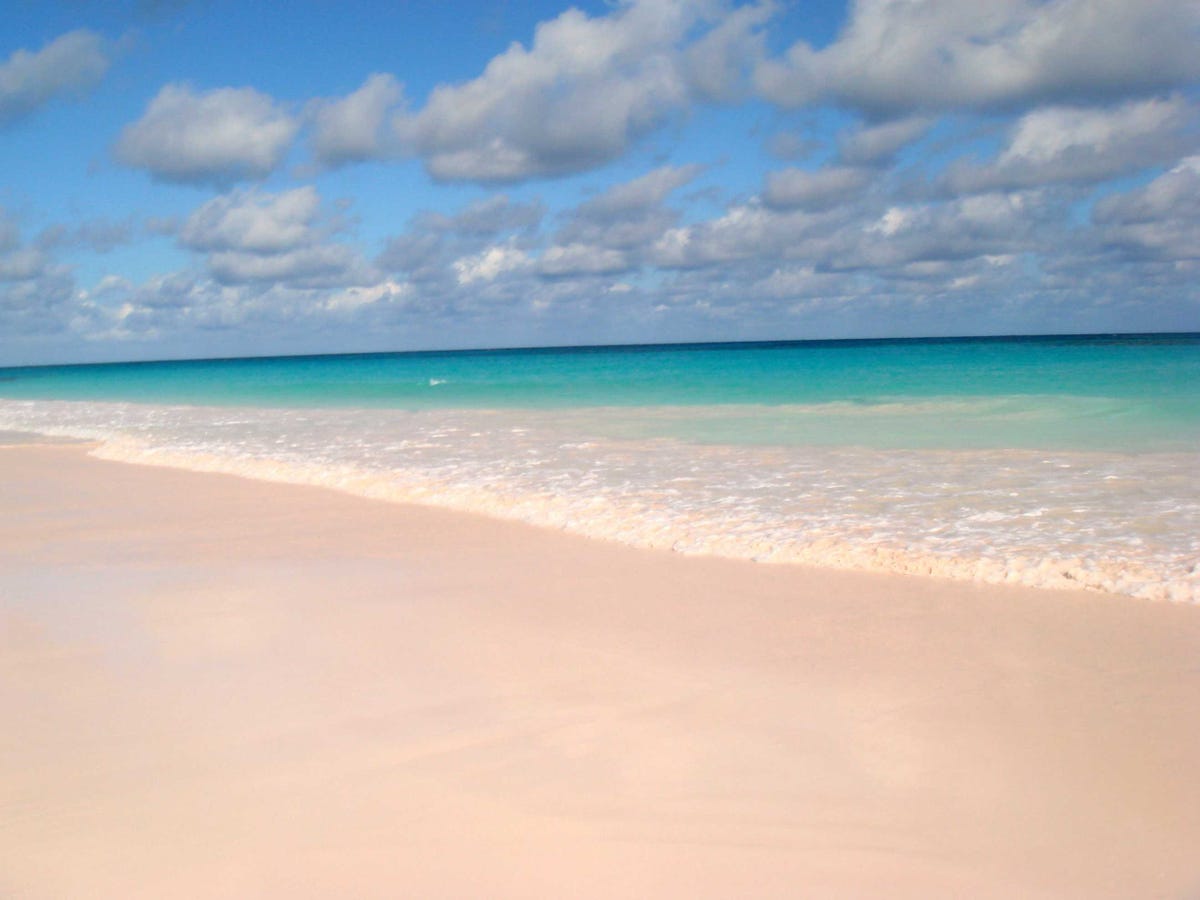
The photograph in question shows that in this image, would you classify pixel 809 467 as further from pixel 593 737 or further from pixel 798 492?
pixel 593 737

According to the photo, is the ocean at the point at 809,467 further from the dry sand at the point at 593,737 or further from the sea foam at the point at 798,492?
the dry sand at the point at 593,737

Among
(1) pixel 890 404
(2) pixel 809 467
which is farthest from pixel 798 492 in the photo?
(1) pixel 890 404

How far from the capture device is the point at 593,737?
12.1 ft

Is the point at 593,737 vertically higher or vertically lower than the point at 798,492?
lower

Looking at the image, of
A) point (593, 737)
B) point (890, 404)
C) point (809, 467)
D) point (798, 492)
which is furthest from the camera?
point (890, 404)

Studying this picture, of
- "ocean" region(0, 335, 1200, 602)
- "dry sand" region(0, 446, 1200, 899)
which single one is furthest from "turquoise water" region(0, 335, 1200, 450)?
"dry sand" region(0, 446, 1200, 899)

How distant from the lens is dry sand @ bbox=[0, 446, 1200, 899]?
2.78 m

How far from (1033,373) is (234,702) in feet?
114

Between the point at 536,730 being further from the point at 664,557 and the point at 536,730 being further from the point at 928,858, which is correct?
the point at 664,557

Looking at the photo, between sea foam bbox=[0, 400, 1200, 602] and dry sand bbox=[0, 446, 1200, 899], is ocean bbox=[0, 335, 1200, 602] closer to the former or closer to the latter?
sea foam bbox=[0, 400, 1200, 602]

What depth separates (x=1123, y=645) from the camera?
15.3ft

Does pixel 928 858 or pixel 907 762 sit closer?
pixel 928 858

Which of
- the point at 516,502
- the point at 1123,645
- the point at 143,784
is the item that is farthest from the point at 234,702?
the point at 516,502

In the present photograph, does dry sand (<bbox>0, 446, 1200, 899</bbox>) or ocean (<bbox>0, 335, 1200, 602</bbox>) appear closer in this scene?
dry sand (<bbox>0, 446, 1200, 899</bbox>)
